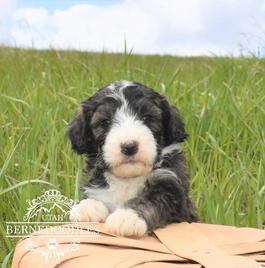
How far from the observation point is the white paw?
3705 mm

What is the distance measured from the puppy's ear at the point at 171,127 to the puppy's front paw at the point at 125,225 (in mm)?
751

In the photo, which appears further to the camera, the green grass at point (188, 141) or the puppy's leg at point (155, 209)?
the green grass at point (188, 141)

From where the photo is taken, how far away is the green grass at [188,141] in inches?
196

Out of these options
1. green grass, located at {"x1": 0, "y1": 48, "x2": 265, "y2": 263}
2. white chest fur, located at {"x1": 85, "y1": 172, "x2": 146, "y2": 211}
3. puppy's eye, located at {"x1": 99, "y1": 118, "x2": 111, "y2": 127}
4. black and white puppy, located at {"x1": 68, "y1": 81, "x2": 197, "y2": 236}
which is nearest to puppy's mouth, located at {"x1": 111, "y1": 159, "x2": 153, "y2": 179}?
black and white puppy, located at {"x1": 68, "y1": 81, "x2": 197, "y2": 236}

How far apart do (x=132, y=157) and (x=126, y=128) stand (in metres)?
0.15

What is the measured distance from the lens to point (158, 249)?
3197 mm

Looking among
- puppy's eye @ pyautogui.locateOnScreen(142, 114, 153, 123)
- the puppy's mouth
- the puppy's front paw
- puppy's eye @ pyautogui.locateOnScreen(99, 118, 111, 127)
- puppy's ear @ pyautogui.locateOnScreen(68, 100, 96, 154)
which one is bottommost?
the puppy's front paw

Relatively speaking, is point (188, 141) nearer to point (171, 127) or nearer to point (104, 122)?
point (171, 127)

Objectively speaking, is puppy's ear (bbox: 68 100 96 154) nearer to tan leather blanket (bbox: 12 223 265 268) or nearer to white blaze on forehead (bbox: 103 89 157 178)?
white blaze on forehead (bbox: 103 89 157 178)

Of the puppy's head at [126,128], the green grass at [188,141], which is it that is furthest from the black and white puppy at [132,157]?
the green grass at [188,141]

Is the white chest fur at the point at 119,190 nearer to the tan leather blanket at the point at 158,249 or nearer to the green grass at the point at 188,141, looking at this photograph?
the tan leather blanket at the point at 158,249

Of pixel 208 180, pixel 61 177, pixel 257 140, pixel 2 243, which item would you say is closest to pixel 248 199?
pixel 208 180

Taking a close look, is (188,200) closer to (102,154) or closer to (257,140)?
(102,154)

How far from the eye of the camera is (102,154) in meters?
3.88
